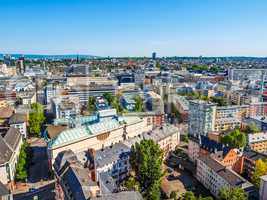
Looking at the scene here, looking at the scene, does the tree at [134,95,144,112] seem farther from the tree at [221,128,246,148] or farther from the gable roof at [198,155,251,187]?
the gable roof at [198,155,251,187]

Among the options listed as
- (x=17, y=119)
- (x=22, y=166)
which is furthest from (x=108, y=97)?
(x=22, y=166)

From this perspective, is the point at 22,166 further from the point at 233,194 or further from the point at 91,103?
the point at 91,103

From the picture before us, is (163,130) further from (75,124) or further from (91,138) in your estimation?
(75,124)

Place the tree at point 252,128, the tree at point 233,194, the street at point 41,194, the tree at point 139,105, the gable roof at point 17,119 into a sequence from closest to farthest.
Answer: the tree at point 233,194 → the street at point 41,194 → the tree at point 252,128 → the gable roof at point 17,119 → the tree at point 139,105

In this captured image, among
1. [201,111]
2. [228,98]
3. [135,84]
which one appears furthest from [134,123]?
[135,84]

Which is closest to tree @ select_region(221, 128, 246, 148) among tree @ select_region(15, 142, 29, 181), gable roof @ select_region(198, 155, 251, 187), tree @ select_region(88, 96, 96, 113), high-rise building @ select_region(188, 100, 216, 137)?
gable roof @ select_region(198, 155, 251, 187)

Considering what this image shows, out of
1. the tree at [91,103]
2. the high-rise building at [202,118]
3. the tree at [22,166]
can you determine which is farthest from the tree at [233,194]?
the tree at [91,103]

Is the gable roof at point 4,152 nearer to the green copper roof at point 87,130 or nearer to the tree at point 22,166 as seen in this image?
the tree at point 22,166
